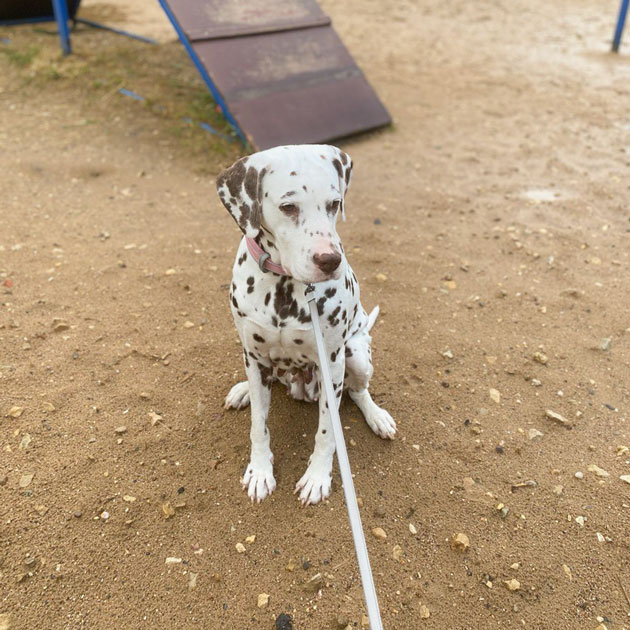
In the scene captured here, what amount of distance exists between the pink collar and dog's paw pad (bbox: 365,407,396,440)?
3.87 ft

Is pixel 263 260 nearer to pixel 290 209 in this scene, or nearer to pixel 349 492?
pixel 290 209

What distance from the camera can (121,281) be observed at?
443 cm

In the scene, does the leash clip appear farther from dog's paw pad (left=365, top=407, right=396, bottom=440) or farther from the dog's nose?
dog's paw pad (left=365, top=407, right=396, bottom=440)

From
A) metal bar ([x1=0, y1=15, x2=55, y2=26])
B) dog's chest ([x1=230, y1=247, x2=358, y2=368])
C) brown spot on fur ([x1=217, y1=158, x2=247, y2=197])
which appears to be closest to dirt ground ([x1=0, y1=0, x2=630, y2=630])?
dog's chest ([x1=230, y1=247, x2=358, y2=368])

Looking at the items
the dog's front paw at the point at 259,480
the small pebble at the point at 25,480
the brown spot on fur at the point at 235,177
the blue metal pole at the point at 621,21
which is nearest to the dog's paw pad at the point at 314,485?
the dog's front paw at the point at 259,480

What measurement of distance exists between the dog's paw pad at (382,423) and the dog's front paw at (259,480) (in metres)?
0.63

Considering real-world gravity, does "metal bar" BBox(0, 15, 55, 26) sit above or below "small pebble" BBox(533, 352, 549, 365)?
above

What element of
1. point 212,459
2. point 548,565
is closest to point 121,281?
point 212,459

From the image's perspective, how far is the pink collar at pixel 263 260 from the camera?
7.90 feet

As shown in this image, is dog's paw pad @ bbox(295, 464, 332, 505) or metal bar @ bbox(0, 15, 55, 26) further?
metal bar @ bbox(0, 15, 55, 26)

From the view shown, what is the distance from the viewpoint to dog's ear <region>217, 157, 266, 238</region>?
7.45 ft

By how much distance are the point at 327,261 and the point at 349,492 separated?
0.85 meters

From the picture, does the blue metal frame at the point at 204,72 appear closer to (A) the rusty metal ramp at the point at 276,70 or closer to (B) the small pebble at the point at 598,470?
(A) the rusty metal ramp at the point at 276,70

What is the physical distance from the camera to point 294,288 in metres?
2.49
